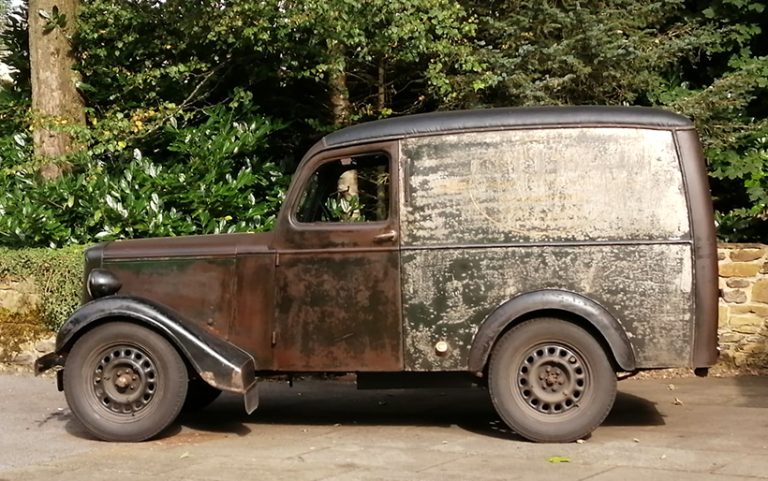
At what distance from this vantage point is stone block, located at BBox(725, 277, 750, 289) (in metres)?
10.6

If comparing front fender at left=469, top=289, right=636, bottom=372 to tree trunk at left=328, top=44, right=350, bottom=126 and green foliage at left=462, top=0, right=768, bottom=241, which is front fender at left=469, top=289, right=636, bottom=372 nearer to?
green foliage at left=462, top=0, right=768, bottom=241

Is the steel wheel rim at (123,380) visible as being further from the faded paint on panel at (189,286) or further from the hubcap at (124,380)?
the faded paint on panel at (189,286)

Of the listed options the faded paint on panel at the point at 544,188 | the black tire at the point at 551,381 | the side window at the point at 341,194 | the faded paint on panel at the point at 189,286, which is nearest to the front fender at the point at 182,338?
the faded paint on panel at the point at 189,286

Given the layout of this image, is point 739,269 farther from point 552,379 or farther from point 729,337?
point 552,379

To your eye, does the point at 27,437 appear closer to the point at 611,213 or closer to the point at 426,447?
the point at 426,447

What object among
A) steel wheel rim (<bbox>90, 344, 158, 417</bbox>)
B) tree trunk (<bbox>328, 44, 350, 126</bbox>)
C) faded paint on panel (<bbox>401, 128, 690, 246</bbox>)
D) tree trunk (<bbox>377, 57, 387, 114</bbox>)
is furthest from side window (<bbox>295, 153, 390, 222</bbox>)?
tree trunk (<bbox>377, 57, 387, 114</bbox>)

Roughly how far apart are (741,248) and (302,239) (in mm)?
4839

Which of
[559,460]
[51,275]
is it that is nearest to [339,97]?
[51,275]

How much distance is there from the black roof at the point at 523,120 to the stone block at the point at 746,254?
3.32 meters

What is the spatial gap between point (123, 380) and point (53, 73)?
21.6 feet

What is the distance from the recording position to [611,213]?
24.8 feet

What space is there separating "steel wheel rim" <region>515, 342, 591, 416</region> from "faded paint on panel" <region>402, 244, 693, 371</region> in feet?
1.29

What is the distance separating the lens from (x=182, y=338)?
306 inches

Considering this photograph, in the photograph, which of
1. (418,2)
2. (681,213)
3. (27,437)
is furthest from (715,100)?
(27,437)
